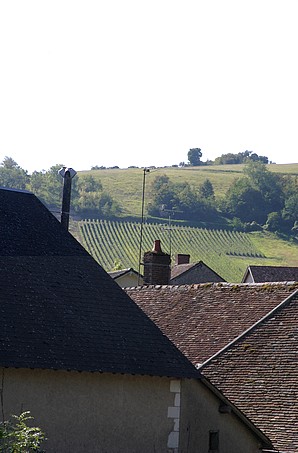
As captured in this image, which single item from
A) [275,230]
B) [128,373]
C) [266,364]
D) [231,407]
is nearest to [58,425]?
[128,373]

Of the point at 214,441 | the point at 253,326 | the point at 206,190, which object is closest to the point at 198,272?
the point at 253,326

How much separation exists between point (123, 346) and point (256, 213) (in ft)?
430

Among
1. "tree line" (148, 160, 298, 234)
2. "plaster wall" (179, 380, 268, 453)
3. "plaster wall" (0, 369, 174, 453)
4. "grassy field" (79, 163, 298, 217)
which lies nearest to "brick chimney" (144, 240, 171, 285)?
"plaster wall" (179, 380, 268, 453)

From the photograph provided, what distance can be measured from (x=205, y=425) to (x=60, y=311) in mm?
3729

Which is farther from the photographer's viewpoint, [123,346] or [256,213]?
[256,213]

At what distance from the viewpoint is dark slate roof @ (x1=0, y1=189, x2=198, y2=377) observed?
Answer: 18.2 meters

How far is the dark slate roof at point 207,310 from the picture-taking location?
26.2 m

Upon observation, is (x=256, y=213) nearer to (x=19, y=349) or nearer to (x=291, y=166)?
(x=291, y=166)

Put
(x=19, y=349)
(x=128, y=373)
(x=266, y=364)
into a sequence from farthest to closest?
(x=266, y=364) < (x=128, y=373) < (x=19, y=349)

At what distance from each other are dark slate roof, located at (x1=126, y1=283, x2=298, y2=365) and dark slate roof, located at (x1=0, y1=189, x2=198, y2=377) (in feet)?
17.1

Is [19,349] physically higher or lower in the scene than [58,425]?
higher

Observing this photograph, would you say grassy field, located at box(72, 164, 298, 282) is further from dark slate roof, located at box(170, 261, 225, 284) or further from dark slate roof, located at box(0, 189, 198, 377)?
dark slate roof, located at box(0, 189, 198, 377)

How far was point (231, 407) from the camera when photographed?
21250 millimetres

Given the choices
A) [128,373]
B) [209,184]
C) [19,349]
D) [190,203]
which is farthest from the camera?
[209,184]
